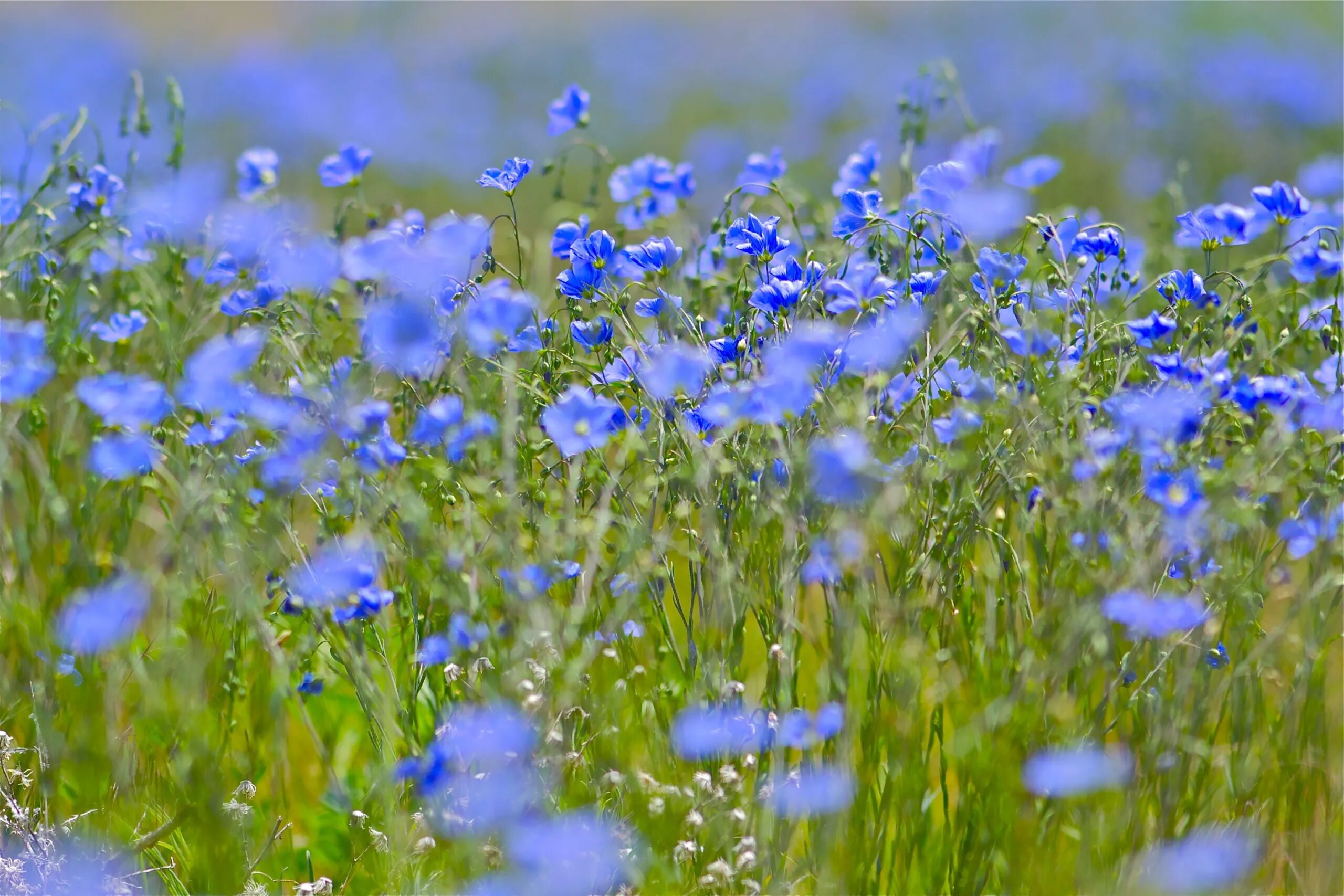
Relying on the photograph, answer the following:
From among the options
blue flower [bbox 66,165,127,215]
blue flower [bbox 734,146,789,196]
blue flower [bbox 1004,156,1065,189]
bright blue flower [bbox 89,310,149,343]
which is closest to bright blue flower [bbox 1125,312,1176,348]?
blue flower [bbox 1004,156,1065,189]

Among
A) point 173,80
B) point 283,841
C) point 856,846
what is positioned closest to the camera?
point 856,846

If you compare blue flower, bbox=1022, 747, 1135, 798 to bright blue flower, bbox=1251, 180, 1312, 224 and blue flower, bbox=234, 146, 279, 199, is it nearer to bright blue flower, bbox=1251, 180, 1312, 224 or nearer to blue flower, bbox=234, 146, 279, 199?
bright blue flower, bbox=1251, 180, 1312, 224

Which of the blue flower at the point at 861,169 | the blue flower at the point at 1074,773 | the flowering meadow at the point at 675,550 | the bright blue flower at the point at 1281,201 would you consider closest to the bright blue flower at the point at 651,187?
the flowering meadow at the point at 675,550

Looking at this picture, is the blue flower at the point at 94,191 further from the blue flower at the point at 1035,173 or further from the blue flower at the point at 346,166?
the blue flower at the point at 1035,173

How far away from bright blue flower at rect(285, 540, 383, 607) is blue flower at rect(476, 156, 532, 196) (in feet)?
2.12

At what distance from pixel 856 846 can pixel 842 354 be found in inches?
28.0

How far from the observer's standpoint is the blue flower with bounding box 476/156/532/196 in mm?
1963

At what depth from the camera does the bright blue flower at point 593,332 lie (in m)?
1.88

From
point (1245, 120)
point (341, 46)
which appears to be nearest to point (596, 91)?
point (341, 46)

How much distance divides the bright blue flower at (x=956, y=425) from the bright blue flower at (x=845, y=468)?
13 centimetres

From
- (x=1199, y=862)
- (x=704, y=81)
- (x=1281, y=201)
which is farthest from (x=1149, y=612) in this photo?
(x=704, y=81)

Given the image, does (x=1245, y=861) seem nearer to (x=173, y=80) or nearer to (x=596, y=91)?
(x=173, y=80)

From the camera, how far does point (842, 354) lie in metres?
1.82

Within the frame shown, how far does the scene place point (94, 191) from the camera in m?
2.41
